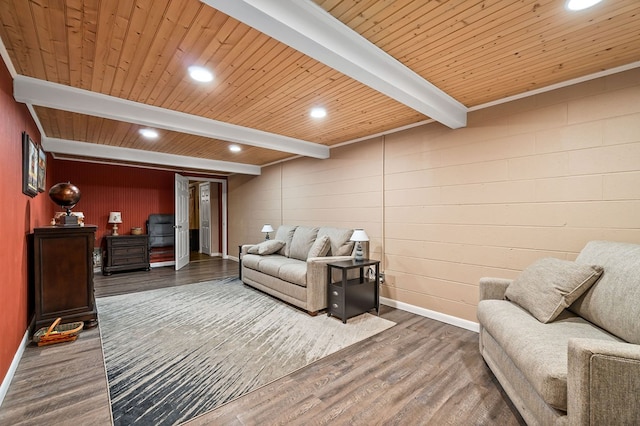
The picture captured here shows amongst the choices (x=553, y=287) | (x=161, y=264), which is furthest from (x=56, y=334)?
(x=161, y=264)

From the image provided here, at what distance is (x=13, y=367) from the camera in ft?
6.95

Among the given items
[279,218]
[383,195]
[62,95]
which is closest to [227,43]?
[62,95]

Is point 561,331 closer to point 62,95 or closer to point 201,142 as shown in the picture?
point 62,95

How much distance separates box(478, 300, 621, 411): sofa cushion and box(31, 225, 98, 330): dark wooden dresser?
383 centimetres

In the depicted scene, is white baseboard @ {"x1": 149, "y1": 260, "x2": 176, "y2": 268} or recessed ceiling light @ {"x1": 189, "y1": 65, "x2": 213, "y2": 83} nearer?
recessed ceiling light @ {"x1": 189, "y1": 65, "x2": 213, "y2": 83}

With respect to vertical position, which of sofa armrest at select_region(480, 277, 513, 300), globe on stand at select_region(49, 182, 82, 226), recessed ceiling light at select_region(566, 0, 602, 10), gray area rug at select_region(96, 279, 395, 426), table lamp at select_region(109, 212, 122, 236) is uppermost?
recessed ceiling light at select_region(566, 0, 602, 10)

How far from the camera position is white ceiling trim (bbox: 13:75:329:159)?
2367 millimetres

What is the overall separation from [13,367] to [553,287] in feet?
12.9

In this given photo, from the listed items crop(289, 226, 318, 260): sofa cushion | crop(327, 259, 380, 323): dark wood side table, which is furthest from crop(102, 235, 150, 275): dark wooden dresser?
crop(327, 259, 380, 323): dark wood side table

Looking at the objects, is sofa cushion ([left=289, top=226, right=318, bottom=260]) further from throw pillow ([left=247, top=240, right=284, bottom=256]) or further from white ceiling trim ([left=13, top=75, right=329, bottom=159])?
white ceiling trim ([left=13, top=75, right=329, bottom=159])

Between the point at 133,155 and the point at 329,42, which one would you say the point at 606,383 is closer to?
the point at 329,42

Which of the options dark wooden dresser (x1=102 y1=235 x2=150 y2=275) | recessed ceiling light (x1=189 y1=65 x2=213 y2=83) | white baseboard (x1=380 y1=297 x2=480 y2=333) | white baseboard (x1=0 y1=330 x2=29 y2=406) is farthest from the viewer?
dark wooden dresser (x1=102 y1=235 x2=150 y2=275)

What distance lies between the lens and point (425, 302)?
342cm

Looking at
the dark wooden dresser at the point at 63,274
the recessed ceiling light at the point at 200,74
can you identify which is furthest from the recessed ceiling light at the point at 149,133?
the recessed ceiling light at the point at 200,74
